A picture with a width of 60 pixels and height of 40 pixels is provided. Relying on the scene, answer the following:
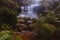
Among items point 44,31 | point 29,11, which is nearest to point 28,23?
point 29,11

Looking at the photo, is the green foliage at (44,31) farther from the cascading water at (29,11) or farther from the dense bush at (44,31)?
the cascading water at (29,11)

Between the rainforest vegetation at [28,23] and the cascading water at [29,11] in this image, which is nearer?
the rainforest vegetation at [28,23]

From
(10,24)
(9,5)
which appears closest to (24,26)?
(10,24)

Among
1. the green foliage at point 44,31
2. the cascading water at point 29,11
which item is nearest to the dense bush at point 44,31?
the green foliage at point 44,31

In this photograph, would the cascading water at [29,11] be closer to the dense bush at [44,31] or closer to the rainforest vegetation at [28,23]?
the rainforest vegetation at [28,23]

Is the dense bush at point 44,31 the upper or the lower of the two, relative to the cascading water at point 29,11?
lower

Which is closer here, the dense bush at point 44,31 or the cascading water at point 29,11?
the dense bush at point 44,31

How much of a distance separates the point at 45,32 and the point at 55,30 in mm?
189

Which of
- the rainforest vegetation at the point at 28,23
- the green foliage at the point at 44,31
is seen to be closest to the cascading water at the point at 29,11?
the rainforest vegetation at the point at 28,23

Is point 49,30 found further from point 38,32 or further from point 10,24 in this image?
point 10,24

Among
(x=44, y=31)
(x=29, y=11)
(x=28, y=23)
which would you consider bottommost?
(x=44, y=31)

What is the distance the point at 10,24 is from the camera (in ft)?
11.4

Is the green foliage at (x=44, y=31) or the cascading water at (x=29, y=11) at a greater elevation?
the cascading water at (x=29, y=11)

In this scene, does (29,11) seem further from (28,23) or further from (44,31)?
(44,31)
